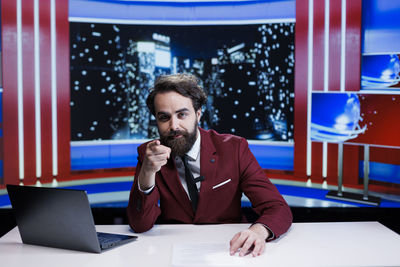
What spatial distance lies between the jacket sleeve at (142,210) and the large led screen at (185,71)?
382 centimetres

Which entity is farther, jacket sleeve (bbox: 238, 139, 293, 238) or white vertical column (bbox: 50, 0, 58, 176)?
white vertical column (bbox: 50, 0, 58, 176)

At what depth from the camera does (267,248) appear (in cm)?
152

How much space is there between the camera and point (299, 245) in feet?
5.07

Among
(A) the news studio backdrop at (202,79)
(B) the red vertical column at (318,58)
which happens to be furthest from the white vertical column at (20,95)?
(B) the red vertical column at (318,58)

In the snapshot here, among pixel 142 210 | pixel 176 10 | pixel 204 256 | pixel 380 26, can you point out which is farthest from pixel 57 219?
pixel 176 10

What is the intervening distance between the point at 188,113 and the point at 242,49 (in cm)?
377

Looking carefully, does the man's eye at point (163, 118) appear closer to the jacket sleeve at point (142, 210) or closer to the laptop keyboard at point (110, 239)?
the jacket sleeve at point (142, 210)

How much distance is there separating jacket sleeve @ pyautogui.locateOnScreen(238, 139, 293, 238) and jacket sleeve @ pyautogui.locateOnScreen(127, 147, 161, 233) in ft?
1.45

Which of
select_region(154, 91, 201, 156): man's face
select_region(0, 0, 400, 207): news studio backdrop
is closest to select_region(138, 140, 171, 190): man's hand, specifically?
select_region(154, 91, 201, 156): man's face

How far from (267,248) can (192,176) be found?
0.58m

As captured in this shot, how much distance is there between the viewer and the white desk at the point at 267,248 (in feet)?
4.53

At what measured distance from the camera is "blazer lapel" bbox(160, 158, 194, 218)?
77.4 inches

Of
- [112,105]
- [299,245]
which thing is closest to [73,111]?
[112,105]

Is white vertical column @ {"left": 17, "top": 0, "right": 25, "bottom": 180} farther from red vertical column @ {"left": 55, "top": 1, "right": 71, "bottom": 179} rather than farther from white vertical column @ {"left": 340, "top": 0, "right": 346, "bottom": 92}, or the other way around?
white vertical column @ {"left": 340, "top": 0, "right": 346, "bottom": 92}
